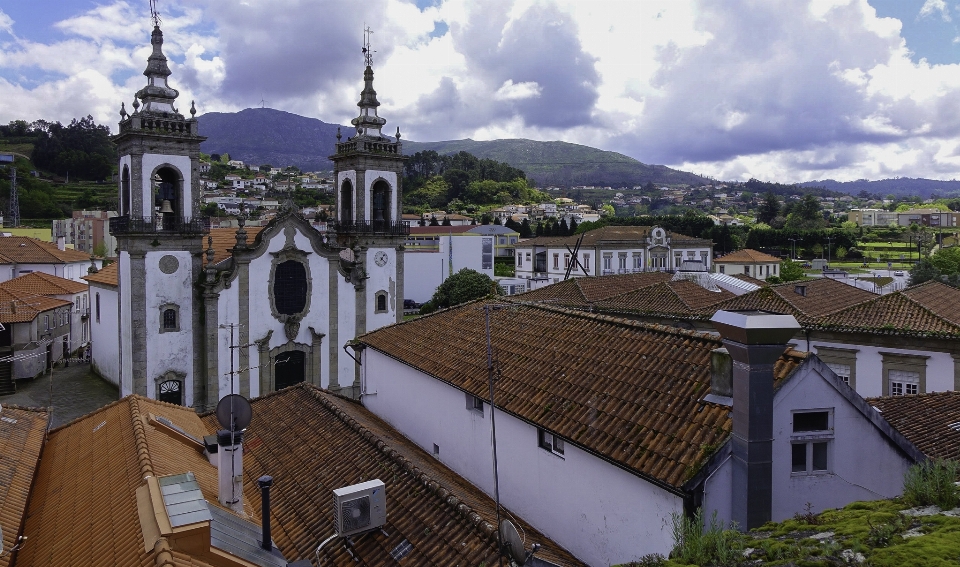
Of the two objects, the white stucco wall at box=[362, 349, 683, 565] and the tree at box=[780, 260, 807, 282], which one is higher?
the tree at box=[780, 260, 807, 282]

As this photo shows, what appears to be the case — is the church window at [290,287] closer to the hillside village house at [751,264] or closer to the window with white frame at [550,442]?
the window with white frame at [550,442]

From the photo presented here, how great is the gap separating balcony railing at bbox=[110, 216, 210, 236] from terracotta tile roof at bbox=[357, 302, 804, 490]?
1604cm

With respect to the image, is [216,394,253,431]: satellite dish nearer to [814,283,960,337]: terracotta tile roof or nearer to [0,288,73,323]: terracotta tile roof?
[814,283,960,337]: terracotta tile roof

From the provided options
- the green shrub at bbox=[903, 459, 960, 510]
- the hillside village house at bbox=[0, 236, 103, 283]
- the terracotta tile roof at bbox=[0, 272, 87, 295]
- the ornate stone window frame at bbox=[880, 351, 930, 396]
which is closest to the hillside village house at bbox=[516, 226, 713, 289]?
the terracotta tile roof at bbox=[0, 272, 87, 295]

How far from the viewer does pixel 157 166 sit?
25844mm

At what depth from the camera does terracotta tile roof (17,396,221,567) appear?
277 inches

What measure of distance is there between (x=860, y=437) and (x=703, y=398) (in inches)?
71.6

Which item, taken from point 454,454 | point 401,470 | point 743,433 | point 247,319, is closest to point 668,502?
point 743,433

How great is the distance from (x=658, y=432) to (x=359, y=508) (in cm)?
387

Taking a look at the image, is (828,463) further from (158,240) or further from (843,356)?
(158,240)

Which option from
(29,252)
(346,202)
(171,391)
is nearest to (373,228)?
(346,202)

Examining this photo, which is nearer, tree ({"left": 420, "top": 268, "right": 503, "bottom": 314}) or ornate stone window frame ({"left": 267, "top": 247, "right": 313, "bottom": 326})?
ornate stone window frame ({"left": 267, "top": 247, "right": 313, "bottom": 326})

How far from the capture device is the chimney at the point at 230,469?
8.87 meters

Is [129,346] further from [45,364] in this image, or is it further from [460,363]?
[460,363]
